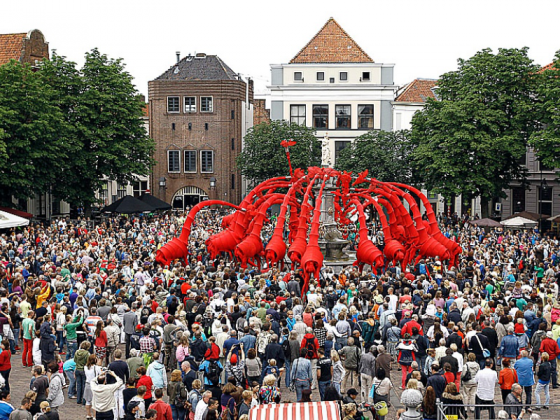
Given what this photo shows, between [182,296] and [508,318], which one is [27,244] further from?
[508,318]

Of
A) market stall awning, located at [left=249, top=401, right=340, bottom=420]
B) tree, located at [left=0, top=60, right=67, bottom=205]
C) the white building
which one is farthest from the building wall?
market stall awning, located at [left=249, top=401, right=340, bottom=420]

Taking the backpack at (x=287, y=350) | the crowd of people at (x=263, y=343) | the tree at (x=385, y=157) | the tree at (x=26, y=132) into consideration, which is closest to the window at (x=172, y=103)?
the tree at (x=385, y=157)

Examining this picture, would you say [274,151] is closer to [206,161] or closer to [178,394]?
[206,161]

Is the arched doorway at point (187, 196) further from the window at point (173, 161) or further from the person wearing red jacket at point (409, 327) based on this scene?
the person wearing red jacket at point (409, 327)

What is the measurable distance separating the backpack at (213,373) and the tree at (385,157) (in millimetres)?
39942

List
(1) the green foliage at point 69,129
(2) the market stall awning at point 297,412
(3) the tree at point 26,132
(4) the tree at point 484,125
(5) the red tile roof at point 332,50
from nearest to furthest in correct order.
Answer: (2) the market stall awning at point 297,412, (3) the tree at point 26,132, (1) the green foliage at point 69,129, (4) the tree at point 484,125, (5) the red tile roof at point 332,50

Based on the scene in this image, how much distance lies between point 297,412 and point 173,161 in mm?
54487

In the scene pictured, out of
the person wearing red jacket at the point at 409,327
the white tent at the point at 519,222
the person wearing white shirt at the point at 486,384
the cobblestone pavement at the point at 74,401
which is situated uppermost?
the white tent at the point at 519,222

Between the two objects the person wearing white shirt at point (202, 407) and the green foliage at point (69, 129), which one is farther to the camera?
the green foliage at point (69, 129)

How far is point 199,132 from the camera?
64.1 meters

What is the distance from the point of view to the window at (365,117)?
204 feet

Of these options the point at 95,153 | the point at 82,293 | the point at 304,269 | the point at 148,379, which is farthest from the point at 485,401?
the point at 95,153

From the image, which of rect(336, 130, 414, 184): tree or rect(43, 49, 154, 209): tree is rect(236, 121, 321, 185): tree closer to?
rect(336, 130, 414, 184): tree

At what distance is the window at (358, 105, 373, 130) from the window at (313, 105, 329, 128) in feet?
9.52
